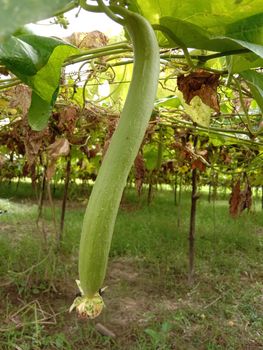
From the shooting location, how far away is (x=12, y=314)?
91.0 inches

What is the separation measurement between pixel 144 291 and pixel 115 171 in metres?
2.72

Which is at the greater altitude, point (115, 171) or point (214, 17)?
point (214, 17)

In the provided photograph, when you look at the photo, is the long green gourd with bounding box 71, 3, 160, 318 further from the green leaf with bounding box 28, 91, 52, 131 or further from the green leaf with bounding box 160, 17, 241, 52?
the green leaf with bounding box 28, 91, 52, 131

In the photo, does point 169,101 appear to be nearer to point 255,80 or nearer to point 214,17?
point 255,80

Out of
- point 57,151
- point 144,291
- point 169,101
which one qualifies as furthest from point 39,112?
point 144,291

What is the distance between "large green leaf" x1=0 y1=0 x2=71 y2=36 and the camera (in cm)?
12

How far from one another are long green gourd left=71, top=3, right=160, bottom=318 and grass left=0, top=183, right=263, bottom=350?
1867 mm

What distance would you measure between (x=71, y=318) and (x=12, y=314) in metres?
0.31

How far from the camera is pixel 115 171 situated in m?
0.27

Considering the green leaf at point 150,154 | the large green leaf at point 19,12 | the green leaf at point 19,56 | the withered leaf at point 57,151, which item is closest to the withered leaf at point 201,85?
the green leaf at point 19,56

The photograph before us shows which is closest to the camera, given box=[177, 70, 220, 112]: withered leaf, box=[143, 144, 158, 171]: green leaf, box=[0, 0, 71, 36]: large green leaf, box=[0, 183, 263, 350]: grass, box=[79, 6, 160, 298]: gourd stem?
box=[0, 0, 71, 36]: large green leaf

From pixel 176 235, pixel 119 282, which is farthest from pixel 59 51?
pixel 176 235

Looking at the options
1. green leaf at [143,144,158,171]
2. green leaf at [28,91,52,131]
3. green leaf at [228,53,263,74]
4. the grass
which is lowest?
the grass

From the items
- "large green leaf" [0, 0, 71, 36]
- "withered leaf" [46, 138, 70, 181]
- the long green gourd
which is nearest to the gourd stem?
the long green gourd
